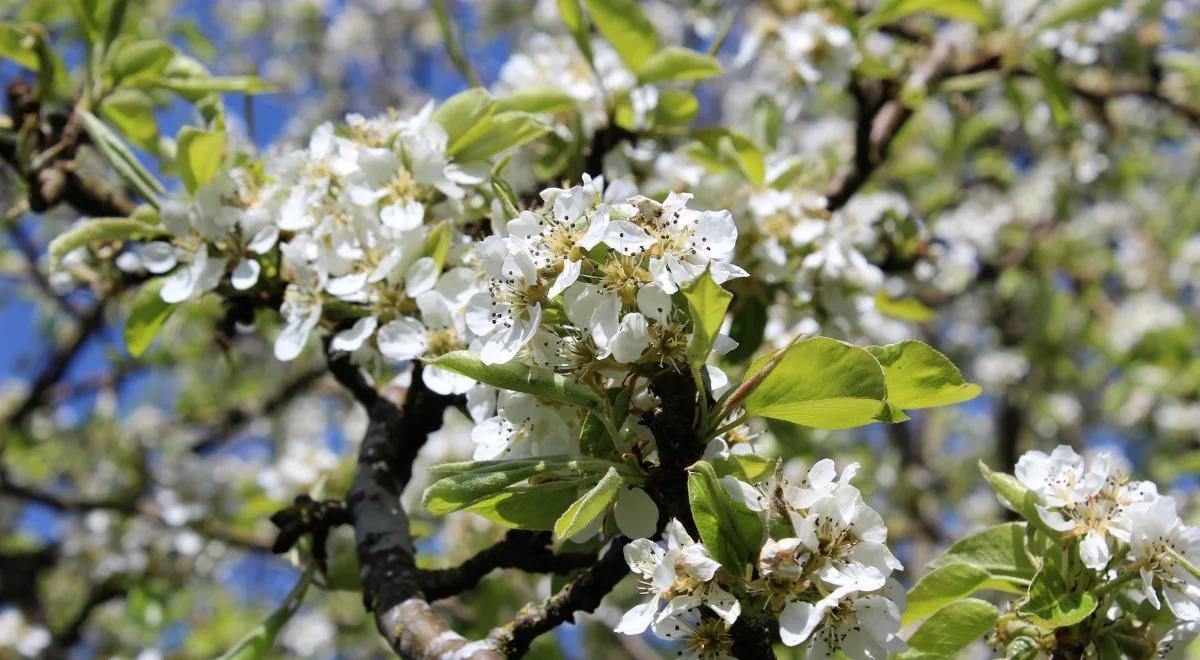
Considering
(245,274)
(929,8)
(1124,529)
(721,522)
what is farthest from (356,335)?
(929,8)

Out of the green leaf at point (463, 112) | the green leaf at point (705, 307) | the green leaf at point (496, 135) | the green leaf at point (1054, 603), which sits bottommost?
the green leaf at point (1054, 603)

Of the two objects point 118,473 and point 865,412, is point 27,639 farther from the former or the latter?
point 865,412

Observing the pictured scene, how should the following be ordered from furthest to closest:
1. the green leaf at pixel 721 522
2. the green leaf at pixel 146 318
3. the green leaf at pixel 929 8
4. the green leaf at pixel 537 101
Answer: the green leaf at pixel 929 8 → the green leaf at pixel 537 101 → the green leaf at pixel 146 318 → the green leaf at pixel 721 522

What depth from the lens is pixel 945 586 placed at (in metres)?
1.46

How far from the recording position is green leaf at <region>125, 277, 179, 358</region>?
1.88 m

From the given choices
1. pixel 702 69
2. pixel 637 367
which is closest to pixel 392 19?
pixel 702 69

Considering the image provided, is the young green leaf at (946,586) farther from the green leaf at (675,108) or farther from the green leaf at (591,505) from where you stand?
the green leaf at (675,108)

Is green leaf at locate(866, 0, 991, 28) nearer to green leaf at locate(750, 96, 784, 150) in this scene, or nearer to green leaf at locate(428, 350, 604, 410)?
green leaf at locate(750, 96, 784, 150)

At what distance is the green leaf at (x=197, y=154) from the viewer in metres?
1.80

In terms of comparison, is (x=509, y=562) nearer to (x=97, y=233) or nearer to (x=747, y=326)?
(x=747, y=326)

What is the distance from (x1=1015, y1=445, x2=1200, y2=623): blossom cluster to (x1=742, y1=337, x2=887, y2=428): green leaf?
34cm

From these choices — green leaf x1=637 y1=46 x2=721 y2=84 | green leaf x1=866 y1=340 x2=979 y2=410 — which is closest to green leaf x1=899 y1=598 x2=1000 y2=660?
green leaf x1=866 y1=340 x2=979 y2=410

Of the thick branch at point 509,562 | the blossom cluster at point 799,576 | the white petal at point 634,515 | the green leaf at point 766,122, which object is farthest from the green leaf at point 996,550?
the green leaf at point 766,122

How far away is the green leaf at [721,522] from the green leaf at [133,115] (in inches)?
62.6
